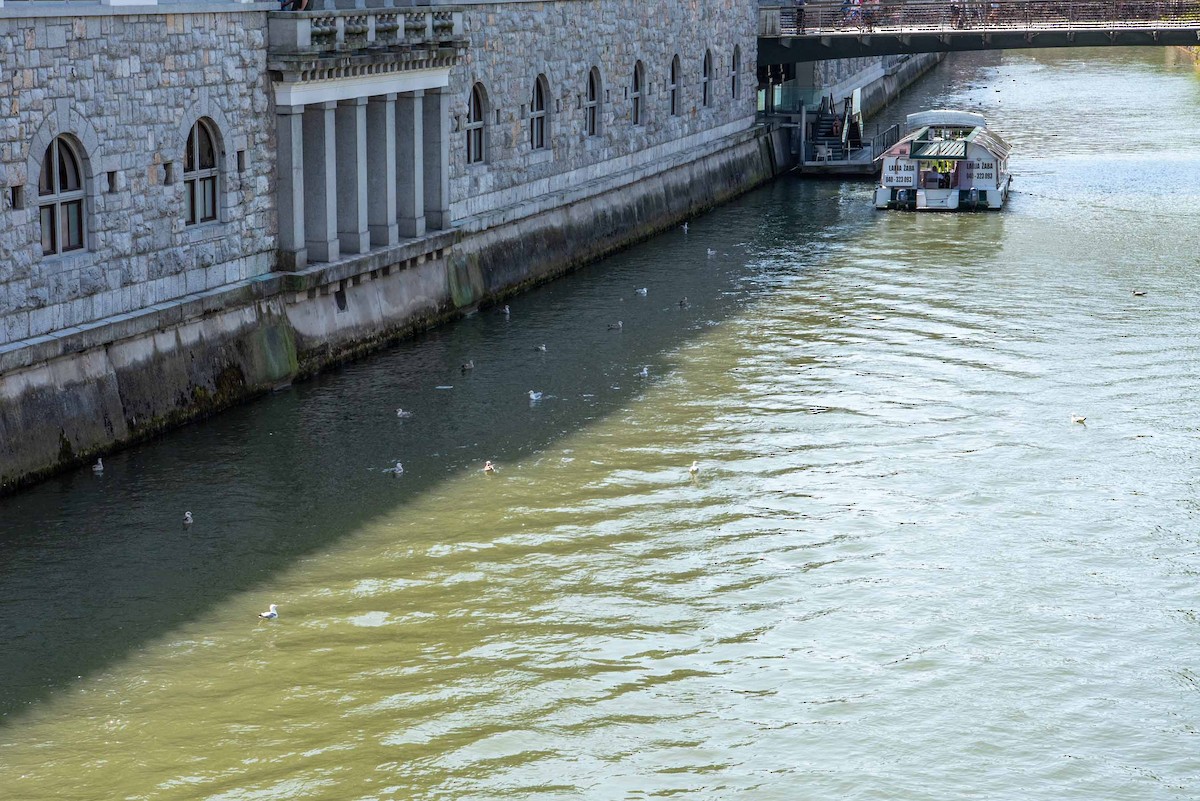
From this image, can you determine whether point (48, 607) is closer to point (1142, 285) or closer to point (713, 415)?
point (713, 415)

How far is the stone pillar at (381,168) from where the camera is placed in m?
31.3

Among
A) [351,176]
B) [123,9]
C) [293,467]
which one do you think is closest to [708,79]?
[351,176]

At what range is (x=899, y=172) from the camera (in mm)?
47844

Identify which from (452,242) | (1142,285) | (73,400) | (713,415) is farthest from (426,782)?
(1142,285)

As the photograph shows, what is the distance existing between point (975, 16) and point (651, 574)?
40.7 m

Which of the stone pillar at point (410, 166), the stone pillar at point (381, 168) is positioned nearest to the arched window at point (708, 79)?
the stone pillar at point (410, 166)

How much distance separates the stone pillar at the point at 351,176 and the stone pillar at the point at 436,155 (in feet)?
9.51

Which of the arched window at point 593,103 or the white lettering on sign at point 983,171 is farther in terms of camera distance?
the white lettering on sign at point 983,171

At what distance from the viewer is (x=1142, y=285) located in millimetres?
35469

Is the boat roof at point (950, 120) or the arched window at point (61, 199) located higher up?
the boat roof at point (950, 120)

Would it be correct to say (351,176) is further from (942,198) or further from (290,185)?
(942,198)

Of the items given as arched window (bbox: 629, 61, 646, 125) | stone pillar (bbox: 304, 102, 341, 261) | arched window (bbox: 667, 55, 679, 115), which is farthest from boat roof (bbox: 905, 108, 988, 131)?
stone pillar (bbox: 304, 102, 341, 261)

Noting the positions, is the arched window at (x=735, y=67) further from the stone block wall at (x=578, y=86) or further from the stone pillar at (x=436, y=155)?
the stone pillar at (x=436, y=155)

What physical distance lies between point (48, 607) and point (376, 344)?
1247cm
